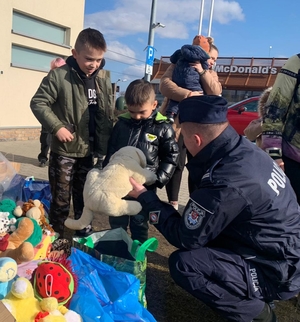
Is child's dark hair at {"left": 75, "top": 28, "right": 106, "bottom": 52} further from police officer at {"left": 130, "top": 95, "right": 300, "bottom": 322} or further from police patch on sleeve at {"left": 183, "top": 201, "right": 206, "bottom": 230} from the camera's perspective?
police patch on sleeve at {"left": 183, "top": 201, "right": 206, "bottom": 230}

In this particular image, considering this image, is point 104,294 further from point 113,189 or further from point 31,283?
point 113,189

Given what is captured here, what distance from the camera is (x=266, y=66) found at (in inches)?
974

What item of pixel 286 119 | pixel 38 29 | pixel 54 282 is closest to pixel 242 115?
pixel 38 29

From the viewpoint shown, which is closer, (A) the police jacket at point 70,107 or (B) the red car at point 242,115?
(A) the police jacket at point 70,107

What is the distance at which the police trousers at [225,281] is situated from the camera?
194 cm

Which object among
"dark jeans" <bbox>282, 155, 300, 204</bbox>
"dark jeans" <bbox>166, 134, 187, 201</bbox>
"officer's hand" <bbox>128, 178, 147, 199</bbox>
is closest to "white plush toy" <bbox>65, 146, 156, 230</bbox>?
"officer's hand" <bbox>128, 178, 147, 199</bbox>

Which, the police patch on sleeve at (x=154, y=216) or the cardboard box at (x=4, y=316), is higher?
the police patch on sleeve at (x=154, y=216)

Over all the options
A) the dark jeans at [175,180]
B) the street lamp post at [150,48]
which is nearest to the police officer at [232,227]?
the dark jeans at [175,180]

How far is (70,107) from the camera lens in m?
2.64

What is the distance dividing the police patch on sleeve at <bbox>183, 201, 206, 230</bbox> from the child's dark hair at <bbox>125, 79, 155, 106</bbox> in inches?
38.1

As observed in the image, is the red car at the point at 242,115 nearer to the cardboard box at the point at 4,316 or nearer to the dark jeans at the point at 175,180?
the dark jeans at the point at 175,180

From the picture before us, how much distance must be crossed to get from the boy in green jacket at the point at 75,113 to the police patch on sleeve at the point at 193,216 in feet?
3.71

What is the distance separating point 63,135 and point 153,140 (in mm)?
657

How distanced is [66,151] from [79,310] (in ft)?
4.26
